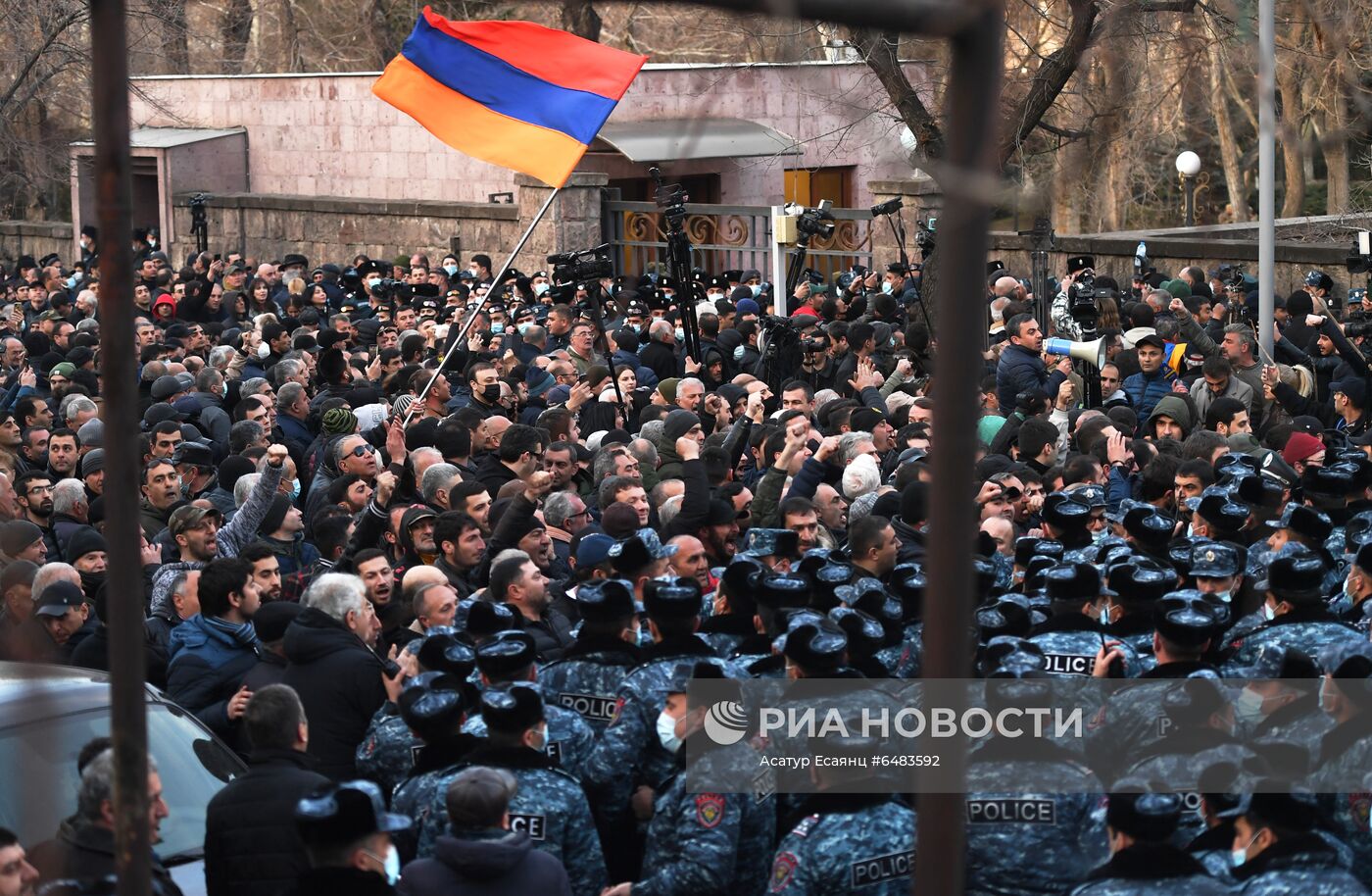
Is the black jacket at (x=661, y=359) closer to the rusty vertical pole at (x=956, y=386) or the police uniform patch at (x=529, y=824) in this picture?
the police uniform patch at (x=529, y=824)

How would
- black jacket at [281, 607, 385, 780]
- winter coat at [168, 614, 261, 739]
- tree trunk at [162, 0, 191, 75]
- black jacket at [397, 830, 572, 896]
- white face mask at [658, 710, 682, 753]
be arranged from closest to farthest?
black jacket at [397, 830, 572, 896] < white face mask at [658, 710, 682, 753] < black jacket at [281, 607, 385, 780] < winter coat at [168, 614, 261, 739] < tree trunk at [162, 0, 191, 75]

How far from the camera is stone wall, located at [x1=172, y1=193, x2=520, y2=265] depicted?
983 inches

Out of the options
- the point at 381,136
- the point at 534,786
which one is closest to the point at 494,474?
the point at 534,786

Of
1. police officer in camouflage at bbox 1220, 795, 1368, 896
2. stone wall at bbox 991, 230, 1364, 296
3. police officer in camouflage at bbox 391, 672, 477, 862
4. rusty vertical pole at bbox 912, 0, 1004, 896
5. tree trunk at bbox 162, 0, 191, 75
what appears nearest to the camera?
rusty vertical pole at bbox 912, 0, 1004, 896

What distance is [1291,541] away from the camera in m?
6.53

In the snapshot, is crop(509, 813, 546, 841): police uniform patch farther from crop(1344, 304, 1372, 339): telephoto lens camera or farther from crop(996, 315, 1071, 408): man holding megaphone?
crop(1344, 304, 1372, 339): telephoto lens camera

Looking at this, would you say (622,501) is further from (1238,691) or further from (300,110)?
(300,110)

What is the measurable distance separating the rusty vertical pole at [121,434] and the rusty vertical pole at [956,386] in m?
1.16

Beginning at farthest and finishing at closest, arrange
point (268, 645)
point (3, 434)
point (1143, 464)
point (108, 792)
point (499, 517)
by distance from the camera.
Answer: point (3, 434) → point (1143, 464) → point (499, 517) → point (268, 645) → point (108, 792)

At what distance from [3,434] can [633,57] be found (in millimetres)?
4677

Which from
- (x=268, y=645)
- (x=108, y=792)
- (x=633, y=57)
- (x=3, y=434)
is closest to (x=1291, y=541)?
(x=268, y=645)

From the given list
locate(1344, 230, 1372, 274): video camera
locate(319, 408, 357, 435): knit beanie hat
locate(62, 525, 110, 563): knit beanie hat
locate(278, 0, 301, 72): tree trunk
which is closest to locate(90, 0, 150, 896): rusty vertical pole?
locate(62, 525, 110, 563): knit beanie hat

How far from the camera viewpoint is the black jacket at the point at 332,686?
569cm

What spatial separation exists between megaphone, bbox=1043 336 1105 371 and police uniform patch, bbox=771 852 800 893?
7589 millimetres
